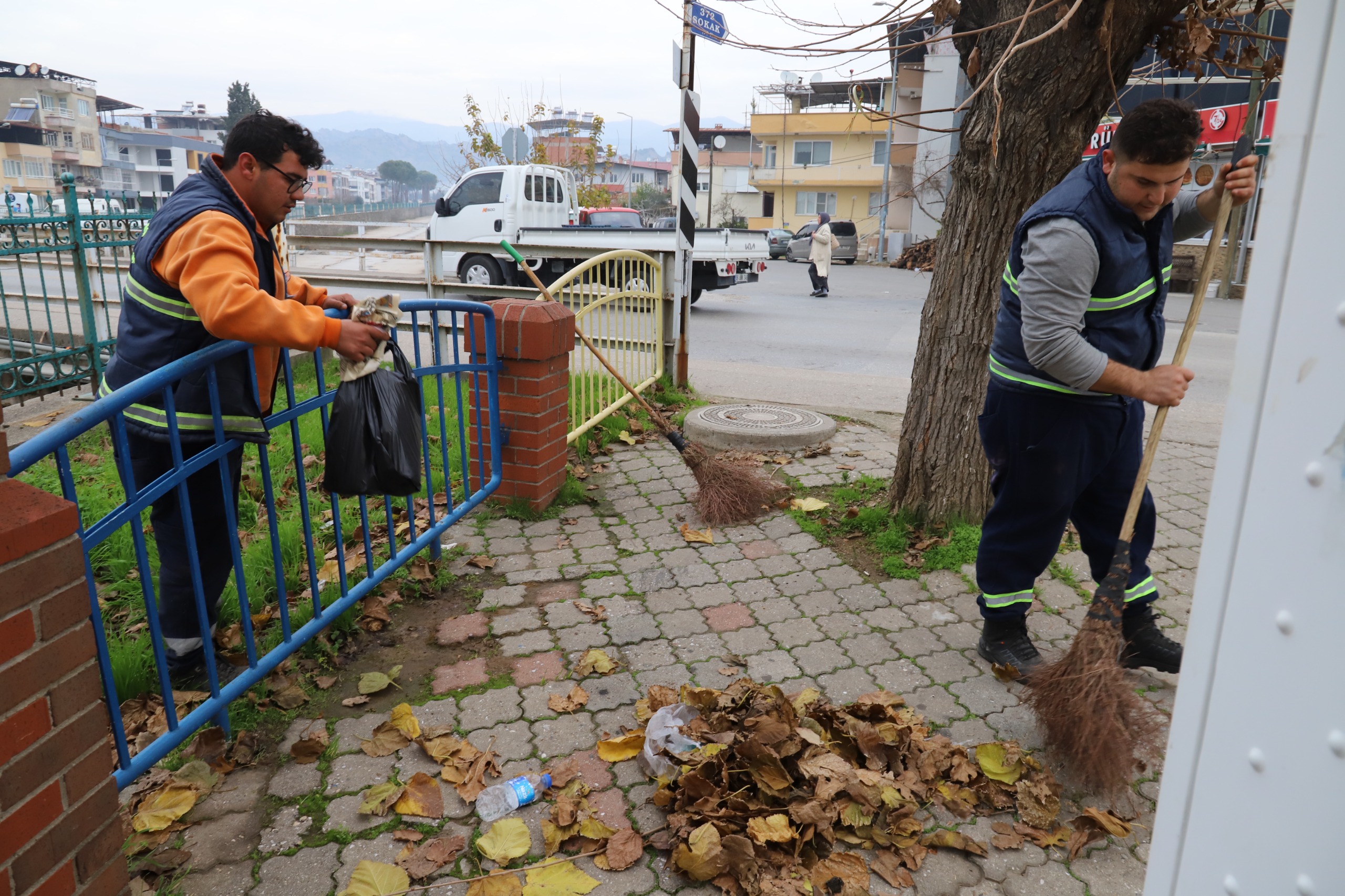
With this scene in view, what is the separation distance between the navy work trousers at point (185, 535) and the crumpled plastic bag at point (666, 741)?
1412mm

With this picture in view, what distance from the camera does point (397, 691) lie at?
3219mm

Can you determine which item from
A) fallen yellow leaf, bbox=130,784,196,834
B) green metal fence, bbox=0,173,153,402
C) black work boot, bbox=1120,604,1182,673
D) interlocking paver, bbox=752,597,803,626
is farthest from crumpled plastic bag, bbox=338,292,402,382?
green metal fence, bbox=0,173,153,402

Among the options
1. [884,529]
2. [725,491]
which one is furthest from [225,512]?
[884,529]


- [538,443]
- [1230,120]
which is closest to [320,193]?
[1230,120]

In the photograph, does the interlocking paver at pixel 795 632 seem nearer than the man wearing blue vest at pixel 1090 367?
No

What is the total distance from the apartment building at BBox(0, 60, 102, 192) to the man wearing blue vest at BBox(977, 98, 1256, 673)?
82267mm

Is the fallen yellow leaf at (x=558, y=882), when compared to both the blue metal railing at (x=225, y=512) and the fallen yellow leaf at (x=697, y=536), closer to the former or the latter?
the blue metal railing at (x=225, y=512)

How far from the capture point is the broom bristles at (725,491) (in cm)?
484

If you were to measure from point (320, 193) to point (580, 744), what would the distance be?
17954 centimetres

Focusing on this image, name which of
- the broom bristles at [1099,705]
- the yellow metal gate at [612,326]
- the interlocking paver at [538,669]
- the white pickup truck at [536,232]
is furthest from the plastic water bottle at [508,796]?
the white pickup truck at [536,232]

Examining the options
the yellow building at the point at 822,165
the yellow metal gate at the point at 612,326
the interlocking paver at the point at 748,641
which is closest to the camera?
the interlocking paver at the point at 748,641

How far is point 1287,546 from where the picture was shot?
3.22 feet

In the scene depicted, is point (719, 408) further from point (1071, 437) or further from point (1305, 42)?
point (1305, 42)

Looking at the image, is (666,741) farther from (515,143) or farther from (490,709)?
(515,143)
